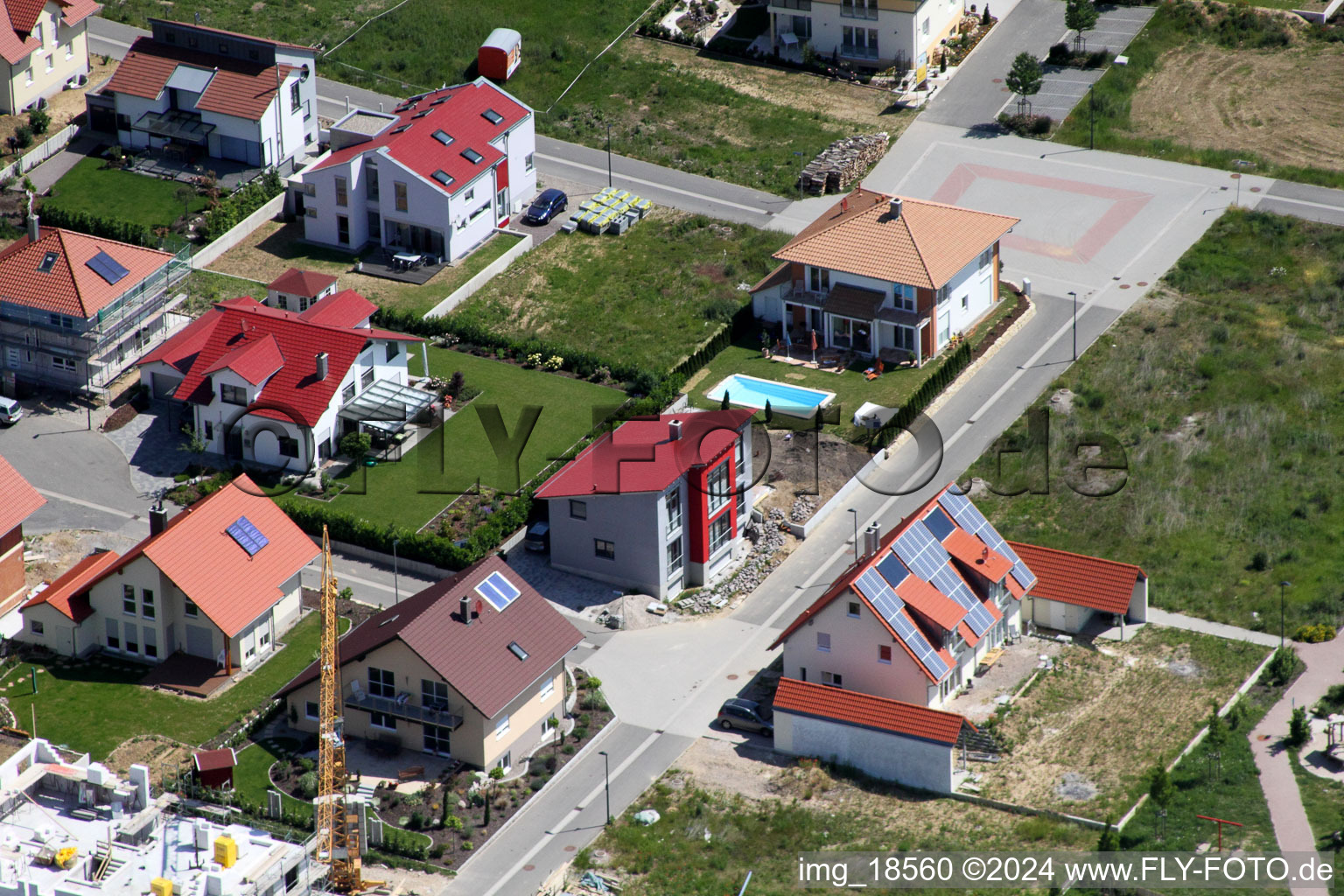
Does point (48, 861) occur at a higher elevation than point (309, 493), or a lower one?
higher

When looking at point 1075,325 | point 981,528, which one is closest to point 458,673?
point 981,528

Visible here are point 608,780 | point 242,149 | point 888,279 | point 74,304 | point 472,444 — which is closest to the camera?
point 608,780

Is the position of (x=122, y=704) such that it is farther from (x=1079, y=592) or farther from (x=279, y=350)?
(x=1079, y=592)

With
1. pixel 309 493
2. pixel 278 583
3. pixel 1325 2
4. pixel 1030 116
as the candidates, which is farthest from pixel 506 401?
pixel 1325 2

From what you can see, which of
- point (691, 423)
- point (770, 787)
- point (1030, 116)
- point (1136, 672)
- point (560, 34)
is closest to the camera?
point (770, 787)

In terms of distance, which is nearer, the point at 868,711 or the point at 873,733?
the point at 873,733

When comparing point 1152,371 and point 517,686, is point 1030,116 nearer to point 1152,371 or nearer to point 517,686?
point 1152,371
